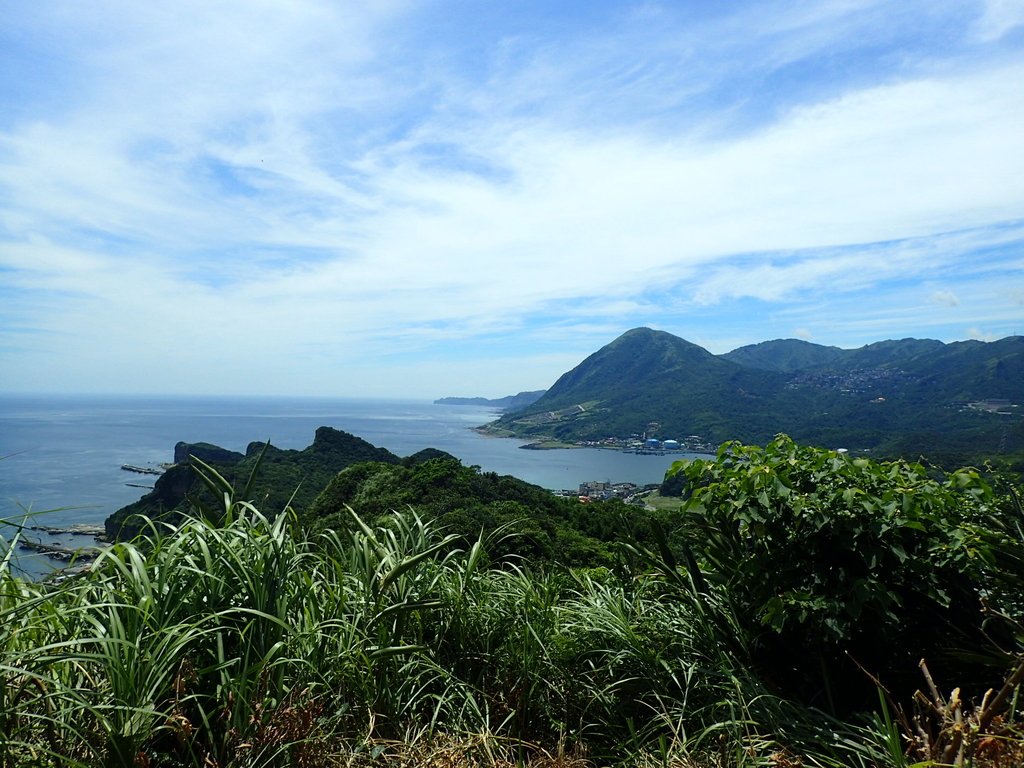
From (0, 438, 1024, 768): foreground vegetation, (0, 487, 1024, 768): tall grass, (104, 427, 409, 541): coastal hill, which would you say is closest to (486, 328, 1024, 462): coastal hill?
(104, 427, 409, 541): coastal hill

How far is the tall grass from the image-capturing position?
60.1 inches

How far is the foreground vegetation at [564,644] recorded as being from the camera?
1.56 m

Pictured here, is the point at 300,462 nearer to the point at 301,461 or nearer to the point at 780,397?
the point at 301,461

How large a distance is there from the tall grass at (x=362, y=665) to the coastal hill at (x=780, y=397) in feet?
196

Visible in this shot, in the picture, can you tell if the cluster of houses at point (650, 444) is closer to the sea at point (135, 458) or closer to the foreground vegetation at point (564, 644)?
the sea at point (135, 458)

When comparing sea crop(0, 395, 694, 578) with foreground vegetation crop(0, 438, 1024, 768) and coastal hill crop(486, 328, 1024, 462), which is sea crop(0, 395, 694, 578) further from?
coastal hill crop(486, 328, 1024, 462)

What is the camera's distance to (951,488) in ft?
7.29

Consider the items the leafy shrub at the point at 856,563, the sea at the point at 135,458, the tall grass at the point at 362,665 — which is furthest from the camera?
the sea at the point at 135,458

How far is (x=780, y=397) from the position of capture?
4948 inches

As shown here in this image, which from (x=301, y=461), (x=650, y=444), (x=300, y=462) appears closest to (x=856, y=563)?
(x=300, y=462)

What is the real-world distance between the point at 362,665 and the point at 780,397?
136m

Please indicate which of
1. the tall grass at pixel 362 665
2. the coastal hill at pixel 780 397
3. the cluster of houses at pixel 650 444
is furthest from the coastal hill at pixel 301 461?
the cluster of houses at pixel 650 444

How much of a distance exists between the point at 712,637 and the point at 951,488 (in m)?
1.05

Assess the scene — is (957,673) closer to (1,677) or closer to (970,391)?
(1,677)
